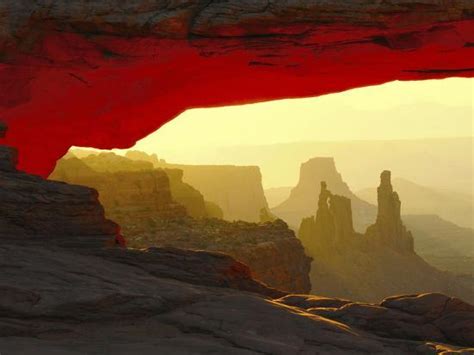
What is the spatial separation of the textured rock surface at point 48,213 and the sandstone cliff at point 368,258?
60.2 meters

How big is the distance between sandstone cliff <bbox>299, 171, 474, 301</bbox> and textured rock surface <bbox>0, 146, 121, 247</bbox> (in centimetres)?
6022

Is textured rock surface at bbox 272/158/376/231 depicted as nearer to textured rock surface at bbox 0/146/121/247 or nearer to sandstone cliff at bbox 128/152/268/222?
sandstone cliff at bbox 128/152/268/222

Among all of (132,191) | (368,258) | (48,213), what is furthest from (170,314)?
(368,258)

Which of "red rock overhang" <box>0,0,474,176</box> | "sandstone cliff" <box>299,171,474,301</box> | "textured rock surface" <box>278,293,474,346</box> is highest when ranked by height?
"red rock overhang" <box>0,0,474,176</box>

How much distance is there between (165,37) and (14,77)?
4.86 meters

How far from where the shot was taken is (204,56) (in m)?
18.6

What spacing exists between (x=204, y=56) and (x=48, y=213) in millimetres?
8384

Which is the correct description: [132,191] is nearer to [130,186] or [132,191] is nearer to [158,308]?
[130,186]

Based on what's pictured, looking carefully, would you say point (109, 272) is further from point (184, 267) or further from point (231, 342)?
point (231, 342)

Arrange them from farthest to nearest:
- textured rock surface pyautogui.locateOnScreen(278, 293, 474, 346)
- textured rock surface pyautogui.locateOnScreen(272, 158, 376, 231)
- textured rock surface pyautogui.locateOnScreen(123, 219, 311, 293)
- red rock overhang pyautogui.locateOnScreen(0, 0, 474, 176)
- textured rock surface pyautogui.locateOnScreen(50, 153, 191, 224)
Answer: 1. textured rock surface pyautogui.locateOnScreen(272, 158, 376, 231)
2. textured rock surface pyautogui.locateOnScreen(50, 153, 191, 224)
3. textured rock surface pyautogui.locateOnScreen(123, 219, 311, 293)
4. red rock overhang pyautogui.locateOnScreen(0, 0, 474, 176)
5. textured rock surface pyautogui.locateOnScreen(278, 293, 474, 346)

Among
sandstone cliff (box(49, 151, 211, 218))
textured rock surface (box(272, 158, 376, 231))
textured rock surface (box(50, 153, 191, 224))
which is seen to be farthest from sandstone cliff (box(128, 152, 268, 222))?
textured rock surface (box(50, 153, 191, 224))

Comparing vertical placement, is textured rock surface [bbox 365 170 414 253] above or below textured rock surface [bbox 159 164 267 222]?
below

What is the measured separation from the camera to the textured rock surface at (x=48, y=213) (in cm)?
1146

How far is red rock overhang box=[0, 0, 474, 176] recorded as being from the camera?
56.2ft
